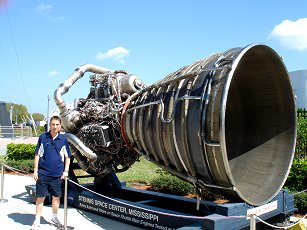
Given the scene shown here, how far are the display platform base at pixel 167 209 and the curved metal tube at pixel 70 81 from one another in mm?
1488

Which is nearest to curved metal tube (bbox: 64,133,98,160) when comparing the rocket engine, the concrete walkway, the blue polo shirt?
the rocket engine

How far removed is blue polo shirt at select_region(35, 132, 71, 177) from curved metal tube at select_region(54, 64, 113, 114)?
117 cm

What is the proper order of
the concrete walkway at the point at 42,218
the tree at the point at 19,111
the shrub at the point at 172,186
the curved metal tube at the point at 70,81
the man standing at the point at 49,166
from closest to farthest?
the man standing at the point at 49,166, the concrete walkway at the point at 42,218, the curved metal tube at the point at 70,81, the shrub at the point at 172,186, the tree at the point at 19,111

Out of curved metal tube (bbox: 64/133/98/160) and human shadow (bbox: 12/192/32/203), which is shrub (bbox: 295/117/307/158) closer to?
curved metal tube (bbox: 64/133/98/160)

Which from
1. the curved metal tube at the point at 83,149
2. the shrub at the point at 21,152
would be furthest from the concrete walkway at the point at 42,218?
the shrub at the point at 21,152

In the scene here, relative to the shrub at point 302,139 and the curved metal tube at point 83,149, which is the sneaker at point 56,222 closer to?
the curved metal tube at point 83,149

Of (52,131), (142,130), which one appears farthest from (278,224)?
(52,131)

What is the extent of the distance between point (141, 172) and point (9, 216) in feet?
18.5

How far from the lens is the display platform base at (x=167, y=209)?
4.18 meters

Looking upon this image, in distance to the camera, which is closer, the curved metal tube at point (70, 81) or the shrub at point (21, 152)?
→ the curved metal tube at point (70, 81)

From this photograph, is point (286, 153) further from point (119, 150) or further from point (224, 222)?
point (119, 150)

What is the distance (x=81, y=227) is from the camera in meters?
5.34

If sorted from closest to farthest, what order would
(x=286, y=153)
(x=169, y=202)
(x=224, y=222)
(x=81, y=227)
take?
(x=224, y=222) < (x=286, y=153) < (x=81, y=227) < (x=169, y=202)

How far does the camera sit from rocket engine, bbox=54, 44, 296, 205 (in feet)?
13.3
